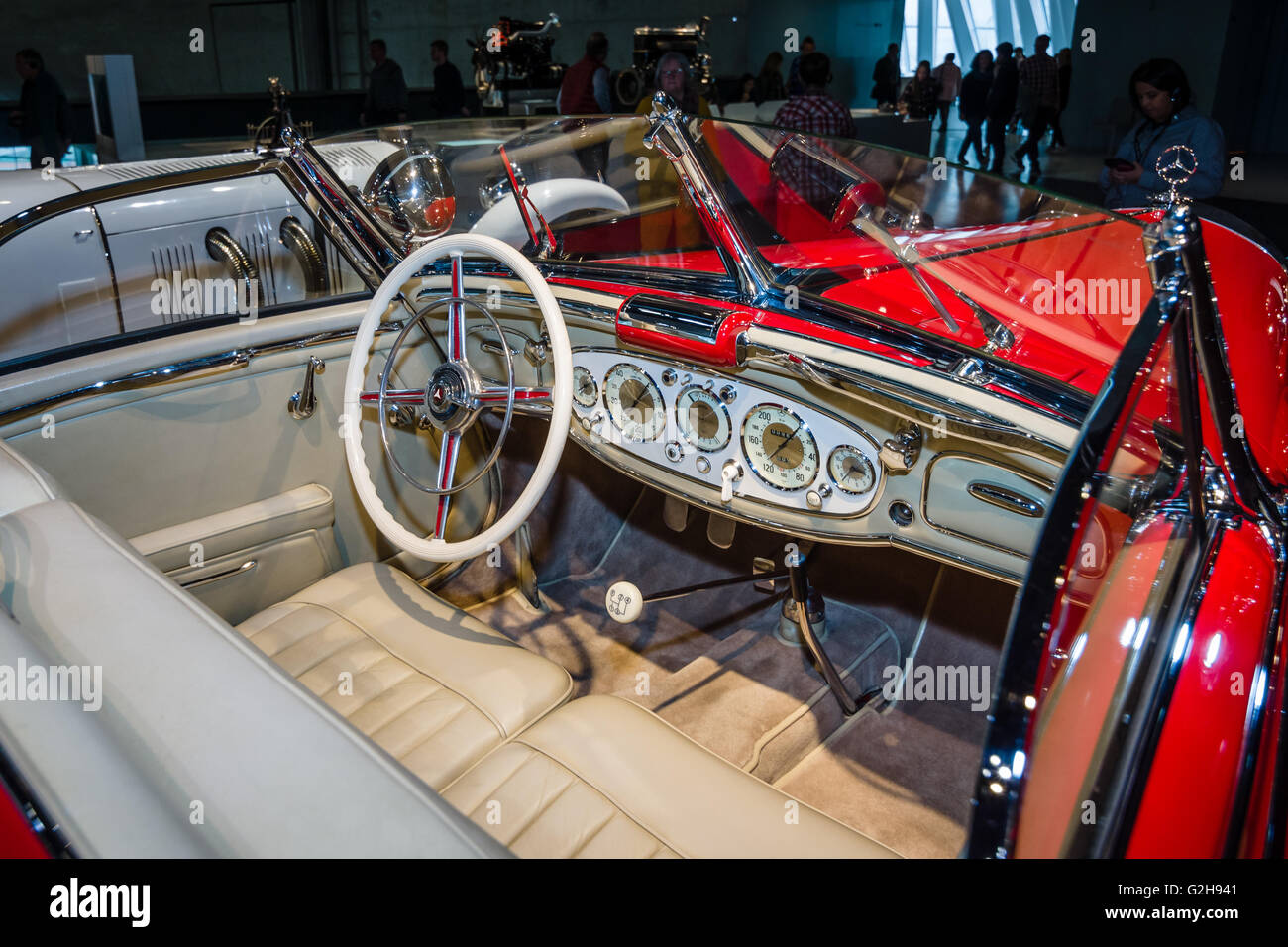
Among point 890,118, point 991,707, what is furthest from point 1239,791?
point 890,118

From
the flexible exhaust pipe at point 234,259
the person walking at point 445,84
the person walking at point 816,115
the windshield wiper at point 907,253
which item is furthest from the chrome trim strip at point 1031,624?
the person walking at point 445,84

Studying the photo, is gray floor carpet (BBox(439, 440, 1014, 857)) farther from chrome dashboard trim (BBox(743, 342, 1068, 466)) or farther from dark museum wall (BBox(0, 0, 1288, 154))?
dark museum wall (BBox(0, 0, 1288, 154))

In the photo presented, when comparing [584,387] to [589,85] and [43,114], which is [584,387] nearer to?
[589,85]

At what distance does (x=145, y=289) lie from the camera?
9.84ft

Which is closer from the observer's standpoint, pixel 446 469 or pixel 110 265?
pixel 446 469

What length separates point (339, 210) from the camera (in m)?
2.29

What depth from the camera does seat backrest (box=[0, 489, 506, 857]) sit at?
32.3 inches

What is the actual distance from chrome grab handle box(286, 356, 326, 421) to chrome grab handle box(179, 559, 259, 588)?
0.36 metres

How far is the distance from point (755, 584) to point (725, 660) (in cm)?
30

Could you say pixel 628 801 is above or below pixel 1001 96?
below

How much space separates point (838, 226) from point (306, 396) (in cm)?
130

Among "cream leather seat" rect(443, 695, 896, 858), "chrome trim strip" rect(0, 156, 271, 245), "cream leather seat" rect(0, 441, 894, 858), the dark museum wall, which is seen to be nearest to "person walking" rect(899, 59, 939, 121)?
the dark museum wall

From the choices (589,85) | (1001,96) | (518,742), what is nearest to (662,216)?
(518,742)

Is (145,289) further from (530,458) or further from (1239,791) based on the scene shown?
(1239,791)
